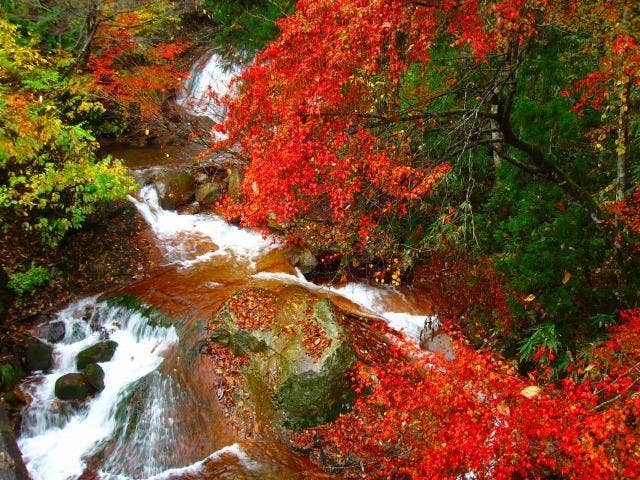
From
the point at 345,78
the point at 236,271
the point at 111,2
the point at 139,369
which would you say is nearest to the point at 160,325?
the point at 139,369

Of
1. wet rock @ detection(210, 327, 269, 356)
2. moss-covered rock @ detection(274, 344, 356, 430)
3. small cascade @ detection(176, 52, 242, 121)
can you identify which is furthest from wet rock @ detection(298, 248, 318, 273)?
small cascade @ detection(176, 52, 242, 121)

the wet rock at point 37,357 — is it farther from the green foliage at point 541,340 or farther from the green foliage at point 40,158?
the green foliage at point 541,340

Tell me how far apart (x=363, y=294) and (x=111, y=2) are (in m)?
10.2

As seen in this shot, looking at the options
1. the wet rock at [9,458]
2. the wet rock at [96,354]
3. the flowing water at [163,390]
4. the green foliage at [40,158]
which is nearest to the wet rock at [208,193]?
the flowing water at [163,390]

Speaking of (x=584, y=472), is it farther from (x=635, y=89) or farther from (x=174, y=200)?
(x=174, y=200)

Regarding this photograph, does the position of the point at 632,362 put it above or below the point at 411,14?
below

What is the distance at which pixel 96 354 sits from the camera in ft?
25.1

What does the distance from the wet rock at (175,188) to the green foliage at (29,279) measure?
401 cm

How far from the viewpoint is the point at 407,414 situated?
21.1 feet

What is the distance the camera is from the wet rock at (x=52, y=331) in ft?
26.2

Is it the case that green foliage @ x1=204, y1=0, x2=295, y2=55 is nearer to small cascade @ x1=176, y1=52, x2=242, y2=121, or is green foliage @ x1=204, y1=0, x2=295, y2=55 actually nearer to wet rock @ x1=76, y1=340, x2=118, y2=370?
small cascade @ x1=176, y1=52, x2=242, y2=121

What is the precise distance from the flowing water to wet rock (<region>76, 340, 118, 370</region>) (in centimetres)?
11

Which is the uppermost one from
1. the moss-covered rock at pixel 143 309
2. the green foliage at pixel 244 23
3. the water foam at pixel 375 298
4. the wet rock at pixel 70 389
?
the green foliage at pixel 244 23

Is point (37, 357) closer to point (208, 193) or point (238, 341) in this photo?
point (238, 341)
